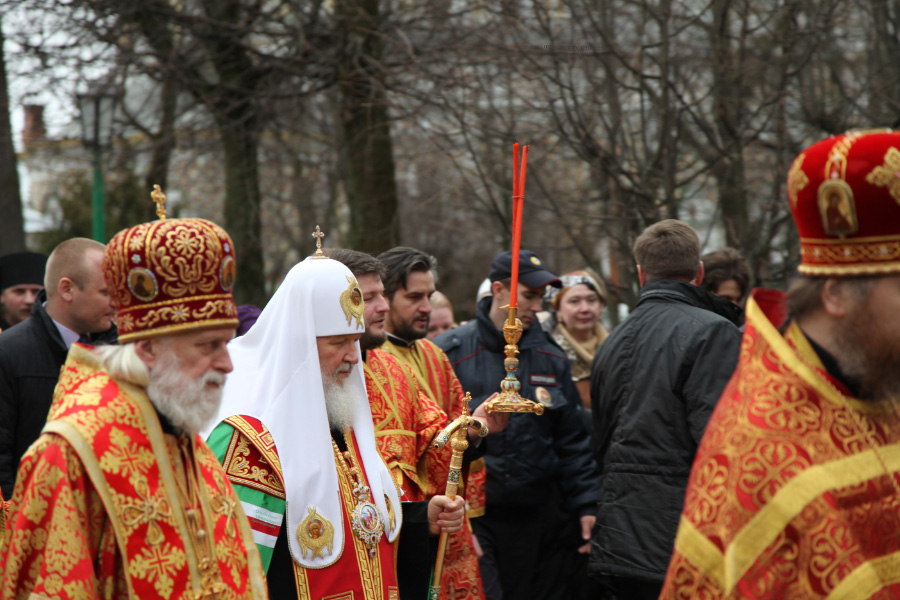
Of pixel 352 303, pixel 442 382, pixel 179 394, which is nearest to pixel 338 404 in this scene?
pixel 352 303

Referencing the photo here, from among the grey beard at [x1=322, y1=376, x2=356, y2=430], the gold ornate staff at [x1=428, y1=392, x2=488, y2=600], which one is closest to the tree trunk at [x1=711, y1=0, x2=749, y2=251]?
the gold ornate staff at [x1=428, y1=392, x2=488, y2=600]

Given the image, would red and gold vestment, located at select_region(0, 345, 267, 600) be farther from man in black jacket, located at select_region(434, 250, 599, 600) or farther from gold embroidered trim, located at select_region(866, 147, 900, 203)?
man in black jacket, located at select_region(434, 250, 599, 600)

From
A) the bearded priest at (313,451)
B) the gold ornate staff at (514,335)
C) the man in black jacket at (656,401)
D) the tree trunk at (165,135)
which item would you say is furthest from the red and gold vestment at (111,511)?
the tree trunk at (165,135)

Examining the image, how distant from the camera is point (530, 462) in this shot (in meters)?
6.04

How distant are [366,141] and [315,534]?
772 centimetres

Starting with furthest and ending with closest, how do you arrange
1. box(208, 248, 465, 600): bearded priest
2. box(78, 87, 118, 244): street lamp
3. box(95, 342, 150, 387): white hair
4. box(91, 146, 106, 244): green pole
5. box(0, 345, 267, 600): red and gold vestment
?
box(91, 146, 106, 244): green pole → box(78, 87, 118, 244): street lamp → box(208, 248, 465, 600): bearded priest → box(95, 342, 150, 387): white hair → box(0, 345, 267, 600): red and gold vestment

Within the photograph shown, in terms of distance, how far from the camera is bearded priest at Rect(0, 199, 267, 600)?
2.77 m

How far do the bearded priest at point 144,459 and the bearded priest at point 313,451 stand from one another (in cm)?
50

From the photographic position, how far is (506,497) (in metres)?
6.02

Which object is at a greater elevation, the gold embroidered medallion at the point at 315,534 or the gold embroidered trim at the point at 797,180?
the gold embroidered trim at the point at 797,180

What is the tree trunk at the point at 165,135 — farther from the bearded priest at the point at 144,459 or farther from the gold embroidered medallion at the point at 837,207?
the gold embroidered medallion at the point at 837,207

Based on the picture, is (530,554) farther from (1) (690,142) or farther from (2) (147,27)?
(2) (147,27)

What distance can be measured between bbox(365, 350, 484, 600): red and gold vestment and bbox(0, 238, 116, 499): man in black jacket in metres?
1.38

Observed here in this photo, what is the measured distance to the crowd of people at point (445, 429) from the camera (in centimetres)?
247
